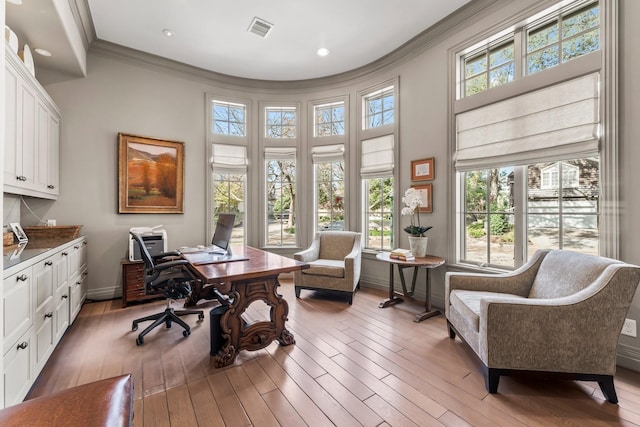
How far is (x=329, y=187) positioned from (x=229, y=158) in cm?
168

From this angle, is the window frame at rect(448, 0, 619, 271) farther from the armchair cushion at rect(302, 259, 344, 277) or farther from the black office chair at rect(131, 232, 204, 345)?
the black office chair at rect(131, 232, 204, 345)

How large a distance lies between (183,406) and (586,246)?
329 centimetres

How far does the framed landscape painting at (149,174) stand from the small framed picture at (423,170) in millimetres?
3279

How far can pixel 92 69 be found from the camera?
3506 mm

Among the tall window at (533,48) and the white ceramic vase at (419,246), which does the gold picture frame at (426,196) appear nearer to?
the white ceramic vase at (419,246)

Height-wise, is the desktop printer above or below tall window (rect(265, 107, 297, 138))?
below

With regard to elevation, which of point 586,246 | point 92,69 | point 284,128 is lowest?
point 586,246

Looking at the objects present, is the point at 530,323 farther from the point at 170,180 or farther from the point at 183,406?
the point at 170,180

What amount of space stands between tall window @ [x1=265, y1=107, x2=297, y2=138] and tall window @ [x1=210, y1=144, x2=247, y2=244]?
614 millimetres

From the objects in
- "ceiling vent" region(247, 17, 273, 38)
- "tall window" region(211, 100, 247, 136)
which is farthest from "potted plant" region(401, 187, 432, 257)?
"tall window" region(211, 100, 247, 136)

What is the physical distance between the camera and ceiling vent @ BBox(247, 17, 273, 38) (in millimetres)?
3195

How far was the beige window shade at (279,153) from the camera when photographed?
4641 millimetres

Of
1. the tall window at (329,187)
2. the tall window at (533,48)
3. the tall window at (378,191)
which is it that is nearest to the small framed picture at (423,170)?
the tall window at (378,191)

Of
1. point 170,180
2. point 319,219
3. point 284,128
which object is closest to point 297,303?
point 319,219
